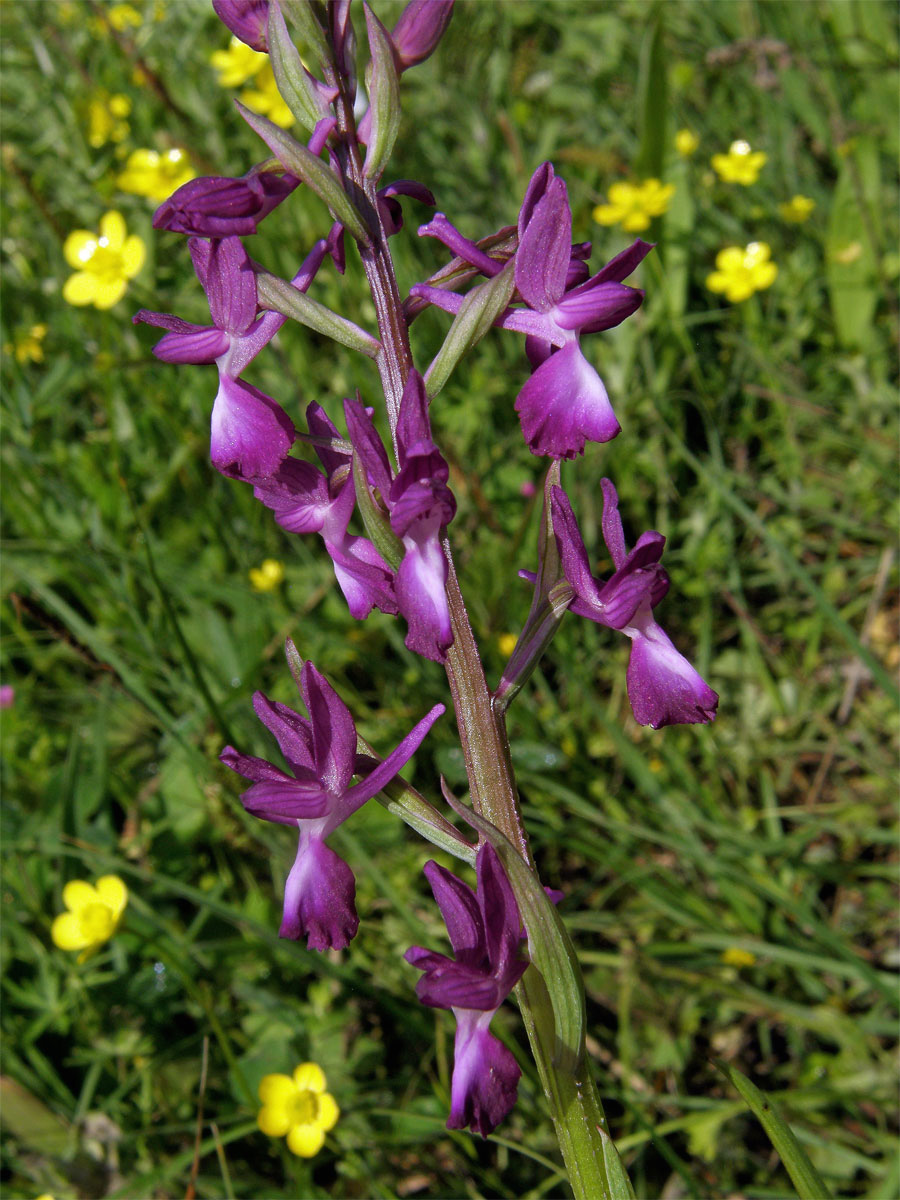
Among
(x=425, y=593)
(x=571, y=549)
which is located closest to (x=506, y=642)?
(x=571, y=549)

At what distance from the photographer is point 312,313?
127 cm

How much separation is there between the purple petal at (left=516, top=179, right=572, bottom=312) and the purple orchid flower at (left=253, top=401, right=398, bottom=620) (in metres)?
0.31

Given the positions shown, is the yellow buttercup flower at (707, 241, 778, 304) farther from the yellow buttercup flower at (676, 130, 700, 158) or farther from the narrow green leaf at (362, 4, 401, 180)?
the narrow green leaf at (362, 4, 401, 180)

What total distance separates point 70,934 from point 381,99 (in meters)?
1.50

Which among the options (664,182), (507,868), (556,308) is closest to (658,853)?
(507,868)

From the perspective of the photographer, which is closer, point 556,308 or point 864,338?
point 556,308

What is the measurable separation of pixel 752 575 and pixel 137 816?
1.79 m

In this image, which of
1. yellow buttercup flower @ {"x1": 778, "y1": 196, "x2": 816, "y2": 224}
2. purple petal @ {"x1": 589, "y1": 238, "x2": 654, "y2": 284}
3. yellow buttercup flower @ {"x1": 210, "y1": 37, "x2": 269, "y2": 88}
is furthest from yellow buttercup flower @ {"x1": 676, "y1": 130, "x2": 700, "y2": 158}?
purple petal @ {"x1": 589, "y1": 238, "x2": 654, "y2": 284}

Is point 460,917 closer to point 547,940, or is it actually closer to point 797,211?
point 547,940

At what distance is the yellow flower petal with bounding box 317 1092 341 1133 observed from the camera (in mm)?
1714

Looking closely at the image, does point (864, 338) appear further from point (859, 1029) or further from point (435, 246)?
point (859, 1029)

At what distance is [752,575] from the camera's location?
295cm

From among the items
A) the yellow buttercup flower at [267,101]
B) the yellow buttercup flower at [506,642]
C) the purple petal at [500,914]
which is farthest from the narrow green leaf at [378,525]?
the yellow buttercup flower at [267,101]

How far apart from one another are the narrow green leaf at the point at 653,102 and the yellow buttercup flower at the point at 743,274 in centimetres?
44
